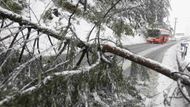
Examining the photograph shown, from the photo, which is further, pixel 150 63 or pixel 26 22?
pixel 26 22

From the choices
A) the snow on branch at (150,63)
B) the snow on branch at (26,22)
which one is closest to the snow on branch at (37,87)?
the snow on branch at (150,63)

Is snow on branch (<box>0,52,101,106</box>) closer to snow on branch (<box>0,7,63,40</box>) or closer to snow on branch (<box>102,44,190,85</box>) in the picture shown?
snow on branch (<box>102,44,190,85</box>)

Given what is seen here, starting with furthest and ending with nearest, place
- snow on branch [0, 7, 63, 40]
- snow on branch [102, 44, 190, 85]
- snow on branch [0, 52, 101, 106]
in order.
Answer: snow on branch [0, 7, 63, 40]
snow on branch [102, 44, 190, 85]
snow on branch [0, 52, 101, 106]

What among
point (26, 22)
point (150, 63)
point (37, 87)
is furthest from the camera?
point (26, 22)

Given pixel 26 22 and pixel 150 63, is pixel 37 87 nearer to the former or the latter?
pixel 26 22

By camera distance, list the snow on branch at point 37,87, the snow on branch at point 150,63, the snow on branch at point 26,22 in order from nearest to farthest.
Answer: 1. the snow on branch at point 37,87
2. the snow on branch at point 150,63
3. the snow on branch at point 26,22

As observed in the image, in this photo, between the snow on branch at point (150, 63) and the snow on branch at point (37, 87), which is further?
the snow on branch at point (150, 63)

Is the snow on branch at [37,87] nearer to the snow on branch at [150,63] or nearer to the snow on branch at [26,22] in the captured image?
the snow on branch at [150,63]

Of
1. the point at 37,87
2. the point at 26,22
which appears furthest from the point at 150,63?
the point at 26,22

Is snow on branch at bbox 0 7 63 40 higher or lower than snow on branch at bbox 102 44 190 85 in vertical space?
higher

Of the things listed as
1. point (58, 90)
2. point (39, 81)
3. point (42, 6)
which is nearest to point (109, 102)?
point (58, 90)

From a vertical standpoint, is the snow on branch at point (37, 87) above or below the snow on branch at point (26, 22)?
below

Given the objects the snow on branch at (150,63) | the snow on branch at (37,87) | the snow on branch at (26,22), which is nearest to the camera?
the snow on branch at (37,87)

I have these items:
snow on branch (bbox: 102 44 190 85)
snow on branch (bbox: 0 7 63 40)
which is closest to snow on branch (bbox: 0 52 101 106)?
snow on branch (bbox: 102 44 190 85)
